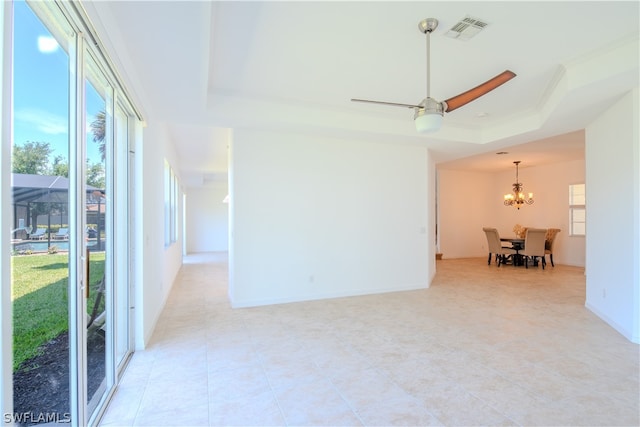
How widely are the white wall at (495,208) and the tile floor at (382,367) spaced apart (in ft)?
15.5

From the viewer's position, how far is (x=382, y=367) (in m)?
2.77

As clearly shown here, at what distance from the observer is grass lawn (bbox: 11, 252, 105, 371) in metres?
1.20

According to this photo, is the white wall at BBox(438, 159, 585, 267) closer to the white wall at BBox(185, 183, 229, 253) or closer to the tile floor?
the tile floor

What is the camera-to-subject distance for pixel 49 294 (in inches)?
59.6

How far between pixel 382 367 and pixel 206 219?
11200mm

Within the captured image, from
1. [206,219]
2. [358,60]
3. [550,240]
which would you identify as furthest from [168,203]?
[550,240]

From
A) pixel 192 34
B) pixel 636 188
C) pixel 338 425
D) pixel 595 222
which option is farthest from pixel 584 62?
pixel 338 425

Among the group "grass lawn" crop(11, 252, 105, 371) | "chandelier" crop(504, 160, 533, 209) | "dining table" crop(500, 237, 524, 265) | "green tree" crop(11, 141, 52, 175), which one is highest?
"chandelier" crop(504, 160, 533, 209)

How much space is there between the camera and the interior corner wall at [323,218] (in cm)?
472

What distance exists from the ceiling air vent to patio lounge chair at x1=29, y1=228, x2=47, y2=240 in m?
2.89

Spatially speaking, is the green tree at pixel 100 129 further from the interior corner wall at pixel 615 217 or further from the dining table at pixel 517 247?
the dining table at pixel 517 247

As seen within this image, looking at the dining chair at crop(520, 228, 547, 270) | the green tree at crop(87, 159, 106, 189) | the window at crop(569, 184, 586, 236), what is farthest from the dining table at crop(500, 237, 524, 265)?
Answer: the green tree at crop(87, 159, 106, 189)

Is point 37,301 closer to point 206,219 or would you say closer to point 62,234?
point 62,234

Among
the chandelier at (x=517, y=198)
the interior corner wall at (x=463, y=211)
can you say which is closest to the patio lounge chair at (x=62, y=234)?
the chandelier at (x=517, y=198)
